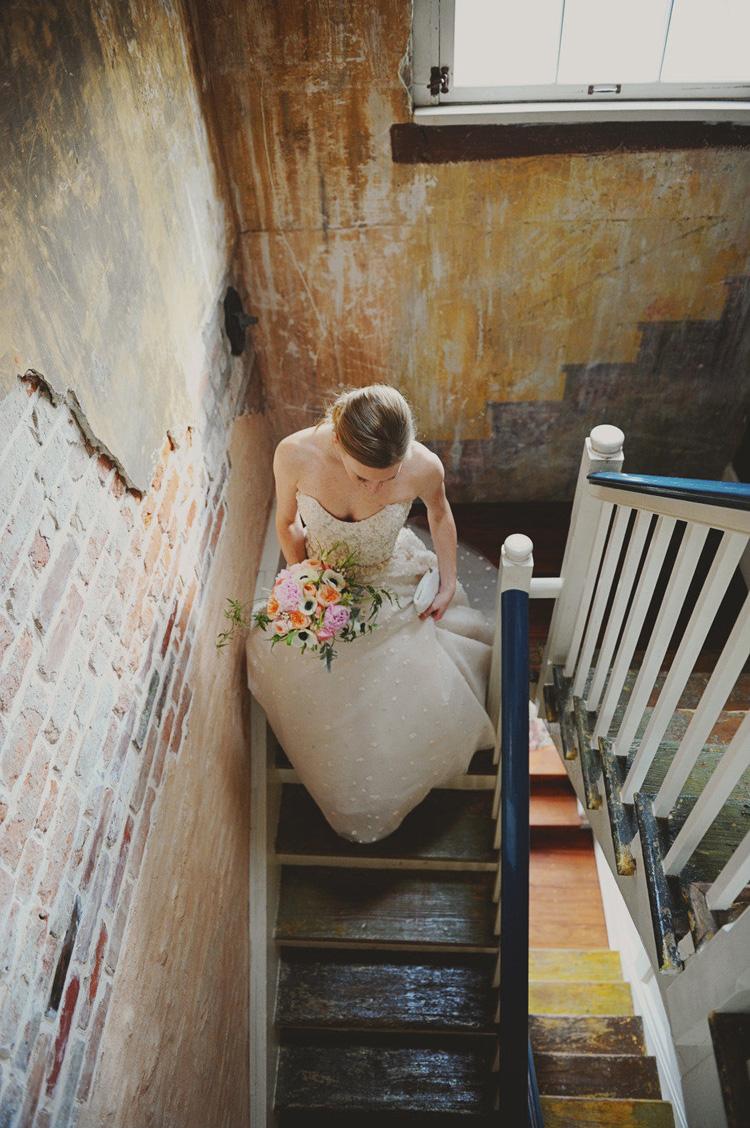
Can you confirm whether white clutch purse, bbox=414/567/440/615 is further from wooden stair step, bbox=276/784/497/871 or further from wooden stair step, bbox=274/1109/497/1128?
wooden stair step, bbox=274/1109/497/1128

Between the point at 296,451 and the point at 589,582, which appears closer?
the point at 589,582

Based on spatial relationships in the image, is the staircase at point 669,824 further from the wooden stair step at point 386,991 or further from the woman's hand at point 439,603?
the wooden stair step at point 386,991

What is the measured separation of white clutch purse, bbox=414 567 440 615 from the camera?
9.77 feet

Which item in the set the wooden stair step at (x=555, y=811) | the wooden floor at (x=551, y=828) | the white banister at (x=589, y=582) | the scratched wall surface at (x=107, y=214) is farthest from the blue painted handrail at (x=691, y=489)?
the wooden stair step at (x=555, y=811)

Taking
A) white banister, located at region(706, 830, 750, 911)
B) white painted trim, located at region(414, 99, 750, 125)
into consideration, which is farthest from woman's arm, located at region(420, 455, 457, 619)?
white banister, located at region(706, 830, 750, 911)

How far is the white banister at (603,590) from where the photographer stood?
2154 mm

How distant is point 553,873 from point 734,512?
399 cm

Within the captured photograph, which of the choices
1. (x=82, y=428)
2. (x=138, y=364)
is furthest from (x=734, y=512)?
(x=138, y=364)

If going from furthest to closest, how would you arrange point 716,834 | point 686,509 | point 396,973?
point 396,973, point 716,834, point 686,509

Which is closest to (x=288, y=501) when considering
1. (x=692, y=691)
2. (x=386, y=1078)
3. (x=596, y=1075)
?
(x=692, y=691)

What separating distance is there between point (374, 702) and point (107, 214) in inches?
69.3

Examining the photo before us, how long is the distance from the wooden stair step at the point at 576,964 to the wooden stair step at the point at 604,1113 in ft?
2.68

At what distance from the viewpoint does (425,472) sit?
269 centimetres

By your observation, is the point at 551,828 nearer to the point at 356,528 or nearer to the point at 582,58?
the point at 356,528
